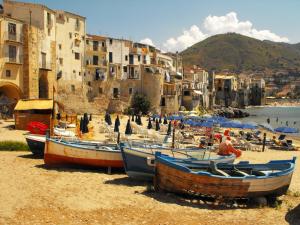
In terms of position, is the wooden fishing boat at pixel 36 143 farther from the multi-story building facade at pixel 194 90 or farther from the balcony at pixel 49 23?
the multi-story building facade at pixel 194 90

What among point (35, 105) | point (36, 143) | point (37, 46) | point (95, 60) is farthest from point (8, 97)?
point (36, 143)

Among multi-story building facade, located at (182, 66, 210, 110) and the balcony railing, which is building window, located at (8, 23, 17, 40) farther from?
multi-story building facade, located at (182, 66, 210, 110)

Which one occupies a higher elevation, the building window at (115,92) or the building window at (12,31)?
the building window at (12,31)

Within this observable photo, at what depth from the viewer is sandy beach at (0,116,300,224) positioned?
11.7 m

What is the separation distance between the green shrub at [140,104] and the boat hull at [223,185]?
47.2 metres

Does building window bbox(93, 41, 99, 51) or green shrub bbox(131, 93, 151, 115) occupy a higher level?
building window bbox(93, 41, 99, 51)

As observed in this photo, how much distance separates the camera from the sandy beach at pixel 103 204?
11.7 m

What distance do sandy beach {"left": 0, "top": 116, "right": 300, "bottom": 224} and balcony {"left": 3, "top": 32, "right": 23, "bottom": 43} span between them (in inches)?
1006

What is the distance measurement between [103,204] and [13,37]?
105 ft

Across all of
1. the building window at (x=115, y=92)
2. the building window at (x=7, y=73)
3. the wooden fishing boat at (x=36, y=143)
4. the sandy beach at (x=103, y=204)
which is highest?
the building window at (x=7, y=73)

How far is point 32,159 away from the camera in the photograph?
20.6 meters

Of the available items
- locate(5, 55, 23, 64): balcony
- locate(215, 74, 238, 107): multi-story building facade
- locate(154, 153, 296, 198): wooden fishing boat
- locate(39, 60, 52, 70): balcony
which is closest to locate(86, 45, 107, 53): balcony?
locate(39, 60, 52, 70): balcony

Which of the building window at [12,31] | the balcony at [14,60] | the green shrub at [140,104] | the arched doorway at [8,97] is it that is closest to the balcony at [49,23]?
the building window at [12,31]

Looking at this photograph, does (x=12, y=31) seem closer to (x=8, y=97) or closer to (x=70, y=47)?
(x=8, y=97)
